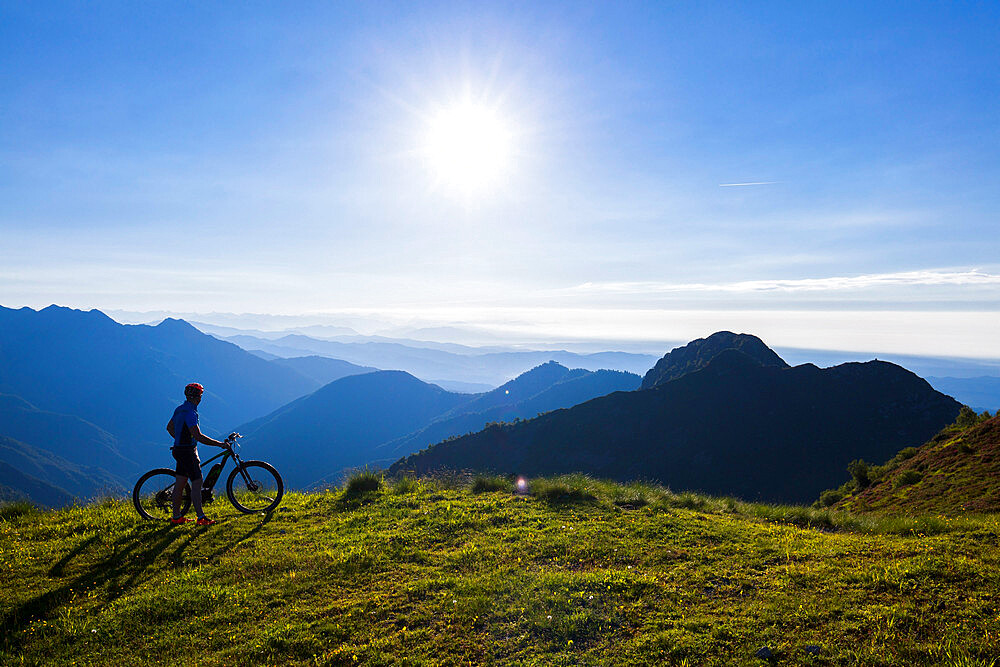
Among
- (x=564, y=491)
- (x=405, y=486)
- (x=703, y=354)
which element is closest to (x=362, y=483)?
(x=405, y=486)

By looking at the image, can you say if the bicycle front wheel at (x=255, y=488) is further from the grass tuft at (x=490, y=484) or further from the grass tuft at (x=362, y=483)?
the grass tuft at (x=490, y=484)

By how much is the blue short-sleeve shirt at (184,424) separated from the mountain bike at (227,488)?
824 mm

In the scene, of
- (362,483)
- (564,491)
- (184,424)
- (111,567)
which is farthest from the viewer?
(362,483)

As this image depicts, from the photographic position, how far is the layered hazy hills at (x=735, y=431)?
75.4 meters

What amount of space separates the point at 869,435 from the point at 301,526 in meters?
98.5

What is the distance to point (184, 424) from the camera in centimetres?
998

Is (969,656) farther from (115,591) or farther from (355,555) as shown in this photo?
(115,591)

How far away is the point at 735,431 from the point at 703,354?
65389mm

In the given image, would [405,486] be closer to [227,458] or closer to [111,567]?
[227,458]

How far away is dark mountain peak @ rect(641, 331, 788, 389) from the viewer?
131 meters

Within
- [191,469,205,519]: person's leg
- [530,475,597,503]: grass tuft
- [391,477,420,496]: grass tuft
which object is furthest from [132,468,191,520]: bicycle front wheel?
[530,475,597,503]: grass tuft

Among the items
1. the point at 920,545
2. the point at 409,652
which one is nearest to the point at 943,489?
the point at 920,545

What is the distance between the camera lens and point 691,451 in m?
88.6

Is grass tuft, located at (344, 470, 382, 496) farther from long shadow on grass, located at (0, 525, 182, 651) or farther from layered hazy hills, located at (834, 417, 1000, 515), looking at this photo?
layered hazy hills, located at (834, 417, 1000, 515)
